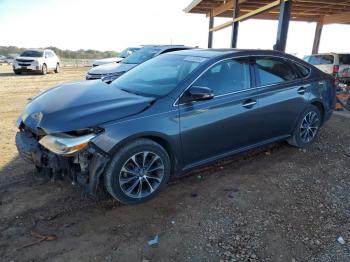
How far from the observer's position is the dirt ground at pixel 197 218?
2.53 meters

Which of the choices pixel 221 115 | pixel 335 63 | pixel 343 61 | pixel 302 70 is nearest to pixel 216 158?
pixel 221 115

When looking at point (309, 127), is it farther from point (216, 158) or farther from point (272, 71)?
point (216, 158)

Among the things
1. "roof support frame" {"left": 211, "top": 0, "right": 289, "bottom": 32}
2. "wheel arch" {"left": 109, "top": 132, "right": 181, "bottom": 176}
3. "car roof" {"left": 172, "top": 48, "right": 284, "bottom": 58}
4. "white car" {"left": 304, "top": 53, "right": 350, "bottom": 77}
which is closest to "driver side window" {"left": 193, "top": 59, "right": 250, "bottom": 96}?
"car roof" {"left": 172, "top": 48, "right": 284, "bottom": 58}

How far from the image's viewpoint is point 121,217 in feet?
9.77

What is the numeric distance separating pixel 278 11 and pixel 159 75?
14141mm

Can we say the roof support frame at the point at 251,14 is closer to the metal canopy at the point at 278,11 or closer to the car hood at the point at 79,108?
the metal canopy at the point at 278,11

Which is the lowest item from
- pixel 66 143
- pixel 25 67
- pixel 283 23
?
pixel 25 67

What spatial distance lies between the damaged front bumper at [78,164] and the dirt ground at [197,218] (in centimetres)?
41

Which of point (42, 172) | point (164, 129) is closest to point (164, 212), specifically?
point (164, 129)

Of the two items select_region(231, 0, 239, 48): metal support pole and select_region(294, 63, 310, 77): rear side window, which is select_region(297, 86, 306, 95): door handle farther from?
select_region(231, 0, 239, 48): metal support pole

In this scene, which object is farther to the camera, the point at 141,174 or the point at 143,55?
the point at 143,55

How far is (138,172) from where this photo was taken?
3.07 metres

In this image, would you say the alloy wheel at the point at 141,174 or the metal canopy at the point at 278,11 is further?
the metal canopy at the point at 278,11

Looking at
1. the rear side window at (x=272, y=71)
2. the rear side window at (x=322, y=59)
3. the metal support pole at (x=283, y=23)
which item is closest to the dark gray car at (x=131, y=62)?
the metal support pole at (x=283, y=23)
